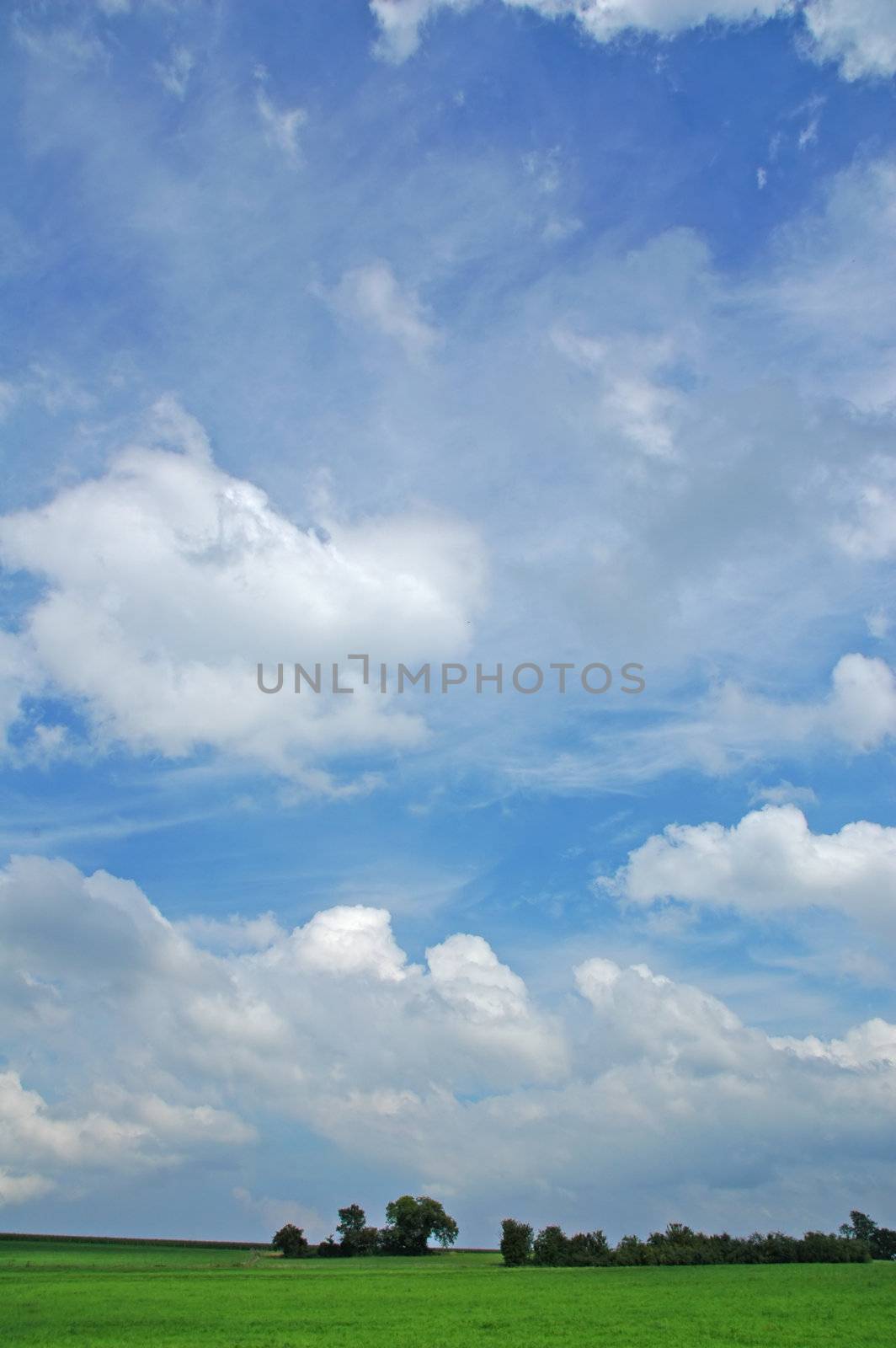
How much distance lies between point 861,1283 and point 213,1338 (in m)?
70.0

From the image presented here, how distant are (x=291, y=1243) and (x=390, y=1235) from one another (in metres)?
16.2

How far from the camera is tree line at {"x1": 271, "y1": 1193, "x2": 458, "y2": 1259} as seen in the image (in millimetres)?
157500

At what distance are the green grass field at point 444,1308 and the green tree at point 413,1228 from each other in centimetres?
4855

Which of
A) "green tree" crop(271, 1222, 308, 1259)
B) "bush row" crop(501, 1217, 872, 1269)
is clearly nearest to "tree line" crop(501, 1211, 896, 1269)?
"bush row" crop(501, 1217, 872, 1269)

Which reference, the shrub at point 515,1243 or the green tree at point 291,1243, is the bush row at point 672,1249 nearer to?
the shrub at point 515,1243

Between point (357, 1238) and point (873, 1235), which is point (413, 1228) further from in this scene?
point (873, 1235)

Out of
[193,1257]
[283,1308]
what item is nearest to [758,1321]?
[283,1308]

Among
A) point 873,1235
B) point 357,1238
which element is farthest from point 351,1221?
point 873,1235

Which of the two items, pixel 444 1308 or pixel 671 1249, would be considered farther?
pixel 671 1249

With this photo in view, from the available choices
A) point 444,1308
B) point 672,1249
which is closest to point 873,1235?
point 672,1249

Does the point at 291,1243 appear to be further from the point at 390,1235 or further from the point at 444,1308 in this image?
the point at 444,1308

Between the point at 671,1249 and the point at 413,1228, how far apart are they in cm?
4791

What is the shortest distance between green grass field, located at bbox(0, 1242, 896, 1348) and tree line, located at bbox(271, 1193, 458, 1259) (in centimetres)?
4696

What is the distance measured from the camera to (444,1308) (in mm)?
65312
